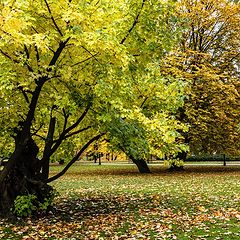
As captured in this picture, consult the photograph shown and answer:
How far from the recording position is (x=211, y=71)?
2872 cm

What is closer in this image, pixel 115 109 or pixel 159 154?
pixel 115 109

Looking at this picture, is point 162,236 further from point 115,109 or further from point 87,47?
point 87,47

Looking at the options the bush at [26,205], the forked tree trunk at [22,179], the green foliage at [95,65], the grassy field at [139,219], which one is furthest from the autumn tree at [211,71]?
the bush at [26,205]

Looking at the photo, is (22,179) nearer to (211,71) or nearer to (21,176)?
(21,176)

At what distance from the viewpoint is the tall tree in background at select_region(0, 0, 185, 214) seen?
9.02m

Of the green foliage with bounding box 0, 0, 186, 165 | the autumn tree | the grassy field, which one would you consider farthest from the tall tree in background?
the autumn tree

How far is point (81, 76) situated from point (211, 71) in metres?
20.1

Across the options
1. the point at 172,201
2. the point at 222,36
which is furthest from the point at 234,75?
the point at 172,201

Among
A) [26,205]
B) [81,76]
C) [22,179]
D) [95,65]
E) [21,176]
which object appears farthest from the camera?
[21,176]

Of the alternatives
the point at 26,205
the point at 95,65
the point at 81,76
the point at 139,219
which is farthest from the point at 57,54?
the point at 139,219

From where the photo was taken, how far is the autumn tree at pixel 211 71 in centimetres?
2934

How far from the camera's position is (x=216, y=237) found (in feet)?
A: 27.0

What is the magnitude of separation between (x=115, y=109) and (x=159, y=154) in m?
2.18

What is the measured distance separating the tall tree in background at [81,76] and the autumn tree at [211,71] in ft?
54.9
